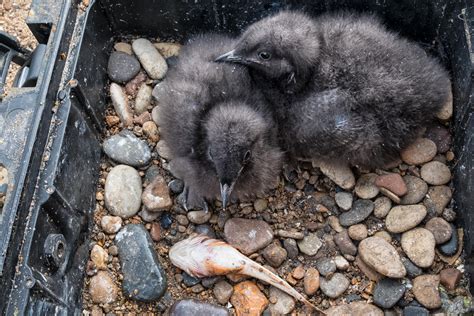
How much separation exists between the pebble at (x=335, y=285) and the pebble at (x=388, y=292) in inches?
5.8

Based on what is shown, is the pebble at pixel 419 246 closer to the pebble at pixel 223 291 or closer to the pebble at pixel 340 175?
the pebble at pixel 340 175

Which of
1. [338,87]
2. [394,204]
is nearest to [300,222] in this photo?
[394,204]

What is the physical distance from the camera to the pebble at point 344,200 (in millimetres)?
3076

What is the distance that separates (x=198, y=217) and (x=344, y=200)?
2.41 feet

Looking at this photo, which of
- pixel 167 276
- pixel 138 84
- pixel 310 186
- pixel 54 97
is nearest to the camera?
pixel 54 97

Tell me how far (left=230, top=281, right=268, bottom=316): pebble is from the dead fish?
69 millimetres

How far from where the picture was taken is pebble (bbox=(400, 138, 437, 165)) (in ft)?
10.2

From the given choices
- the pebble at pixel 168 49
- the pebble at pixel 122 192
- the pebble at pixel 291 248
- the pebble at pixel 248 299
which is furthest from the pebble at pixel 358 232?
the pebble at pixel 168 49

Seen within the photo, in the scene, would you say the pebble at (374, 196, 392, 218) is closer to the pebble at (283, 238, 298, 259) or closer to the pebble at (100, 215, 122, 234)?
the pebble at (283, 238, 298, 259)

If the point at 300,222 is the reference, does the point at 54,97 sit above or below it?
above

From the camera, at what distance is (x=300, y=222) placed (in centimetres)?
309

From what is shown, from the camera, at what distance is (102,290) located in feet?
9.36

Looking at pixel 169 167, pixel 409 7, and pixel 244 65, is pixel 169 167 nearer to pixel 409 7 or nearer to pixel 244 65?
pixel 244 65

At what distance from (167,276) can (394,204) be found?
118 centimetres
